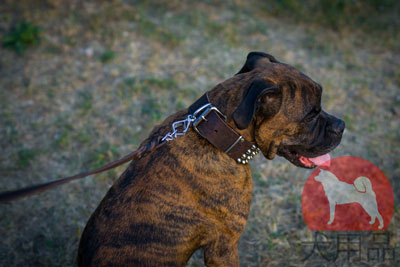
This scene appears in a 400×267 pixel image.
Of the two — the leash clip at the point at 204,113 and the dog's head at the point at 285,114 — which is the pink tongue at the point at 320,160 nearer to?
the dog's head at the point at 285,114

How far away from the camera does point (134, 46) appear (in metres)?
6.06

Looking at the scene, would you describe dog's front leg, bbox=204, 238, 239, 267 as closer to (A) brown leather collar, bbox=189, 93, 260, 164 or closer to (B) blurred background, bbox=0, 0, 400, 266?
(A) brown leather collar, bbox=189, 93, 260, 164

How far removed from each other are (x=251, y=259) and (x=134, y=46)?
4.24m

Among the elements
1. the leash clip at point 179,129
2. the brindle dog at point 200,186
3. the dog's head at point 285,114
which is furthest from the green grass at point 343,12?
the leash clip at point 179,129

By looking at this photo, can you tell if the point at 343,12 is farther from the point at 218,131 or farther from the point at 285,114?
the point at 218,131

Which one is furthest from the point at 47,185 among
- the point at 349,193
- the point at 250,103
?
the point at 349,193

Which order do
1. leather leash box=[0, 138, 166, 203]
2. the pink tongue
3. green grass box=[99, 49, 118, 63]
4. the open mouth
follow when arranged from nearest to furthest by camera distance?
leather leash box=[0, 138, 166, 203] < the open mouth < the pink tongue < green grass box=[99, 49, 118, 63]

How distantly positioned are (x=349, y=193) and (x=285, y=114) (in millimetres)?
1867

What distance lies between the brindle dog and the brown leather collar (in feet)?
0.20

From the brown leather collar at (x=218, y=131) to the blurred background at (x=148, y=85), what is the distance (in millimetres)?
1452

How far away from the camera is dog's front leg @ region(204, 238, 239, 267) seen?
7.73 feet

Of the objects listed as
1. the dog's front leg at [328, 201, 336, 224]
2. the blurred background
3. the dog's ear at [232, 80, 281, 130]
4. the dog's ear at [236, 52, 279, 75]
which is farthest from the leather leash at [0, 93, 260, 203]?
the dog's front leg at [328, 201, 336, 224]

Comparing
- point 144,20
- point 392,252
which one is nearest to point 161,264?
point 392,252

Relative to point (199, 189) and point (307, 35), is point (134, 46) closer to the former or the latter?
point (307, 35)
